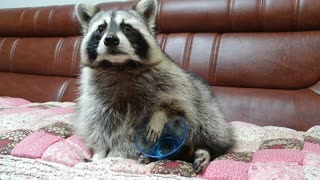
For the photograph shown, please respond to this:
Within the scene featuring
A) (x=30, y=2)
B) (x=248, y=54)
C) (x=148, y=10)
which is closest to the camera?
(x=148, y=10)

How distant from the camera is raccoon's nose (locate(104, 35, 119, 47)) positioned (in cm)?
102

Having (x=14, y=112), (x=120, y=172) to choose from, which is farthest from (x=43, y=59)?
(x=120, y=172)

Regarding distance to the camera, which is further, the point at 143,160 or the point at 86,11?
the point at 86,11

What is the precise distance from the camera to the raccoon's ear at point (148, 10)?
1241 millimetres

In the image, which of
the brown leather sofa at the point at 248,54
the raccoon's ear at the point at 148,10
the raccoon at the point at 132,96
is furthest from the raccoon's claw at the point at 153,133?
the brown leather sofa at the point at 248,54

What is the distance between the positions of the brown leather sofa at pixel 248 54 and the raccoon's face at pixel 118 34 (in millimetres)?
669

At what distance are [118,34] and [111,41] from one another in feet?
0.15

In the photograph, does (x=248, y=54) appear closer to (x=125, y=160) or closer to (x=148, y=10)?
(x=148, y=10)

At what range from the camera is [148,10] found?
1.25 m

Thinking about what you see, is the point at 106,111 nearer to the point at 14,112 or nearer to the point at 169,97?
the point at 169,97

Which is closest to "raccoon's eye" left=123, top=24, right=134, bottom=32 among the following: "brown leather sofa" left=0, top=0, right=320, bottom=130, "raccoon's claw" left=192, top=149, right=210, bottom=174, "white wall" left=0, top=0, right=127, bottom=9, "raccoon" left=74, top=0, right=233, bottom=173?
"raccoon" left=74, top=0, right=233, bottom=173

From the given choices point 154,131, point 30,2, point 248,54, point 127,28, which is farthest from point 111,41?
point 30,2

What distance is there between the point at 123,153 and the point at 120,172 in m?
0.17

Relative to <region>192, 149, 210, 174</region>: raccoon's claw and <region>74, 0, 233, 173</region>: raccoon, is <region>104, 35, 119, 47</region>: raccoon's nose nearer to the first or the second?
<region>74, 0, 233, 173</region>: raccoon
